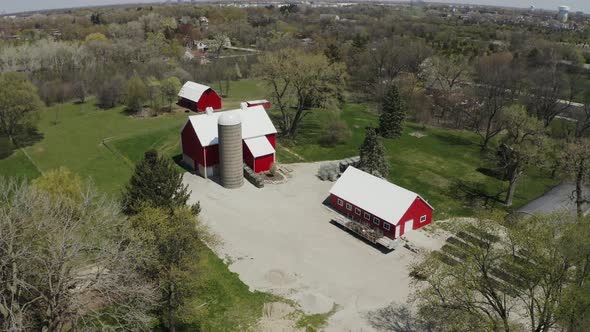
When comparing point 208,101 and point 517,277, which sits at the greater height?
point 517,277

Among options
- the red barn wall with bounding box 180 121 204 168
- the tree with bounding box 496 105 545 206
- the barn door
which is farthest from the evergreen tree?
the tree with bounding box 496 105 545 206

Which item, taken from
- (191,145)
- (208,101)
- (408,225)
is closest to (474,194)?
(408,225)

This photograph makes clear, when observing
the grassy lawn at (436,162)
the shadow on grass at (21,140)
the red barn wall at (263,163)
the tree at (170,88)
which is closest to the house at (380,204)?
the grassy lawn at (436,162)

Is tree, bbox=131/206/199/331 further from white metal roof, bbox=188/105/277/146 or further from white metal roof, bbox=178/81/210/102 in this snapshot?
white metal roof, bbox=178/81/210/102

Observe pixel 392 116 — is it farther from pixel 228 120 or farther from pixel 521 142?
pixel 228 120

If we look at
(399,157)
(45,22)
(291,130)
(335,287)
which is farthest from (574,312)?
(45,22)

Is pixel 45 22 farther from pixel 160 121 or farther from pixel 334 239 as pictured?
pixel 334 239
